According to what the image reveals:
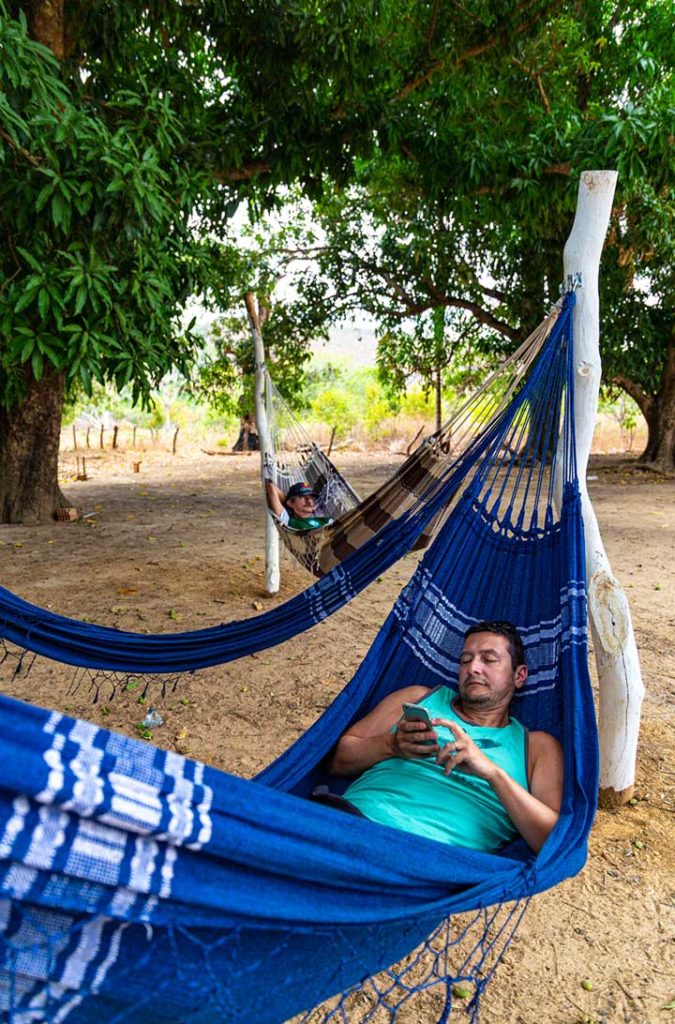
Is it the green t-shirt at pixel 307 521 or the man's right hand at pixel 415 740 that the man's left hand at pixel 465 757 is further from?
the green t-shirt at pixel 307 521

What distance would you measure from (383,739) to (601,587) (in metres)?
0.70

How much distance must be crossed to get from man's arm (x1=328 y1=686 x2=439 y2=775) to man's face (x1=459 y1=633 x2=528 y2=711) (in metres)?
0.12

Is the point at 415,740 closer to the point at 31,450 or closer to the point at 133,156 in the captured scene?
the point at 133,156

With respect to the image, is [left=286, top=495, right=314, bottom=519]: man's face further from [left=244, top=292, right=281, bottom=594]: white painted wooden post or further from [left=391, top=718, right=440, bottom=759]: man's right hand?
[left=391, top=718, right=440, bottom=759]: man's right hand

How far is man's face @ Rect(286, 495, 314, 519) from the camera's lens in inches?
141

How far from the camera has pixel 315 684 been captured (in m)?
2.73

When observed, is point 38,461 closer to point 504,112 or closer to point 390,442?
point 504,112

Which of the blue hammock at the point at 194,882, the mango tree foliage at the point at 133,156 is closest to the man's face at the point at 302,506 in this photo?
the mango tree foliage at the point at 133,156

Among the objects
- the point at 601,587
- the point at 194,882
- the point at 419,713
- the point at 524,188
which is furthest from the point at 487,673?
the point at 524,188

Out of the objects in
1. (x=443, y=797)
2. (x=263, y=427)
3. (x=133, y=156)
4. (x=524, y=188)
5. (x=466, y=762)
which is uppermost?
(x=524, y=188)

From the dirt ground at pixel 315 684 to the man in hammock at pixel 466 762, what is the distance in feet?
1.10

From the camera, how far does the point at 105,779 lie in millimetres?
781

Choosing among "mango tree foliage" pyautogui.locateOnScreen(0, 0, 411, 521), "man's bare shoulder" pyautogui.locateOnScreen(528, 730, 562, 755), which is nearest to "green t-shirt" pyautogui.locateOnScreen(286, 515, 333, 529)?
"mango tree foliage" pyautogui.locateOnScreen(0, 0, 411, 521)

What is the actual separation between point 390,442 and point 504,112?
35.4ft
